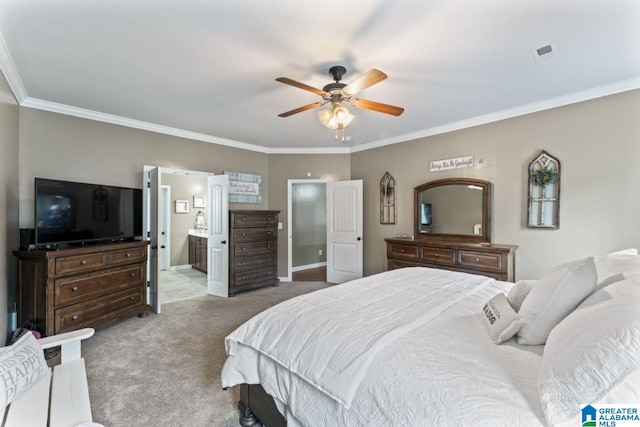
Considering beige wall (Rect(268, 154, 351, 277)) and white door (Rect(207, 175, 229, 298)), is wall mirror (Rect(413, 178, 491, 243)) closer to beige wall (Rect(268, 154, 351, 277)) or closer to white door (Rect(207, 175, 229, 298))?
beige wall (Rect(268, 154, 351, 277))

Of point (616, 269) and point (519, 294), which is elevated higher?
point (616, 269)

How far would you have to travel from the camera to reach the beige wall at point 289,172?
539 cm

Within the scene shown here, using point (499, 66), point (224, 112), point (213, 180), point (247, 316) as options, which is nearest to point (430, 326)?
point (499, 66)

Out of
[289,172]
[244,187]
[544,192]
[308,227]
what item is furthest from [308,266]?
[544,192]

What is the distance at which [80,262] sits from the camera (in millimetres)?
2795

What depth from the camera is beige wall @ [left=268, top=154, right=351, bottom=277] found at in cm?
539

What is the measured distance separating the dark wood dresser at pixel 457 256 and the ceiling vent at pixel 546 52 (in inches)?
76.2

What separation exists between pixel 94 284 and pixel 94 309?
0.26 m

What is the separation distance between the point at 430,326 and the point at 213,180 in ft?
13.5

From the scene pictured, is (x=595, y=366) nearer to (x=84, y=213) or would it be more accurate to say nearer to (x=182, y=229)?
(x=84, y=213)

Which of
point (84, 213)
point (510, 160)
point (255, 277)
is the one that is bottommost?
point (255, 277)

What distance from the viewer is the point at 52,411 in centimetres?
124

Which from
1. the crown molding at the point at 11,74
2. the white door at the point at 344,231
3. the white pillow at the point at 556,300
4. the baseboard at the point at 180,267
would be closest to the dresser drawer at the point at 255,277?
the white door at the point at 344,231

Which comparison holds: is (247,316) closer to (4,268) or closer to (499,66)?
(4,268)
